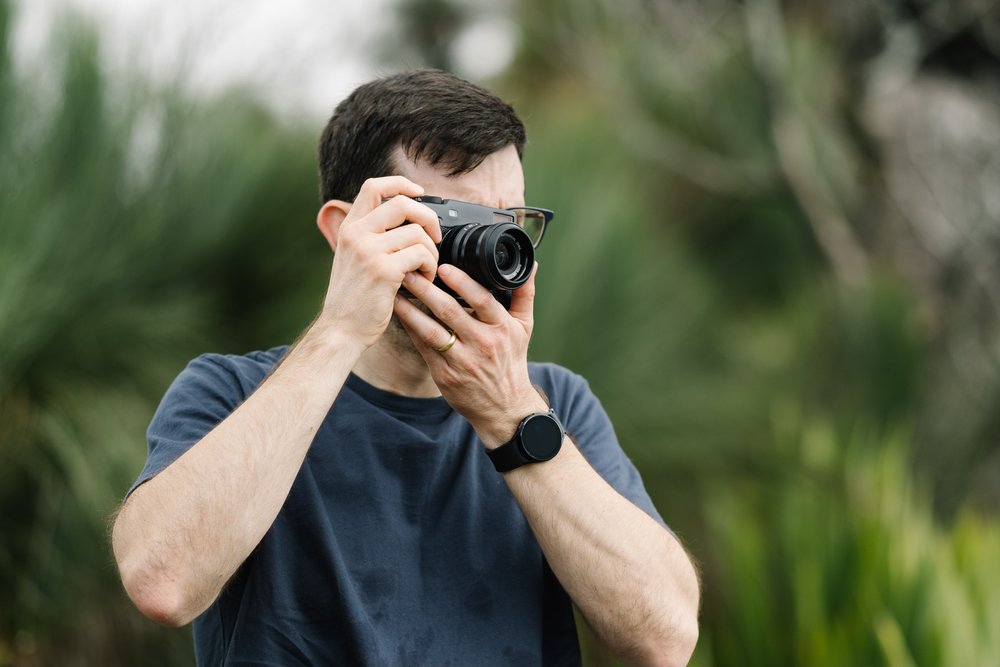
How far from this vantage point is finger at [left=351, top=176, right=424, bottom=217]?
5.02 ft

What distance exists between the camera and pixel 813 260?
18.7ft

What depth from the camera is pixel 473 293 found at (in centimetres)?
153

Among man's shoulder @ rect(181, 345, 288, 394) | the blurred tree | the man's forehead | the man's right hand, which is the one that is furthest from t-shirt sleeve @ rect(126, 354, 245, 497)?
the blurred tree

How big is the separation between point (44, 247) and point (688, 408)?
9.19 ft

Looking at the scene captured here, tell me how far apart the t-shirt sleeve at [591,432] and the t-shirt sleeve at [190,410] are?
21.2 inches

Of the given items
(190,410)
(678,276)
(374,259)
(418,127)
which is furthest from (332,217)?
(678,276)

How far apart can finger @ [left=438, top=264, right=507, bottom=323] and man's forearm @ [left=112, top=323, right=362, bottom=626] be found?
0.26 m

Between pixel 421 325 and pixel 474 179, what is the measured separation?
1.02ft

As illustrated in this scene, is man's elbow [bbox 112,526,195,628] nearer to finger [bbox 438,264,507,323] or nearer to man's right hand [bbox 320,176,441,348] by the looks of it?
man's right hand [bbox 320,176,441,348]

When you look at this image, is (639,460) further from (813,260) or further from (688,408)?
(813,260)

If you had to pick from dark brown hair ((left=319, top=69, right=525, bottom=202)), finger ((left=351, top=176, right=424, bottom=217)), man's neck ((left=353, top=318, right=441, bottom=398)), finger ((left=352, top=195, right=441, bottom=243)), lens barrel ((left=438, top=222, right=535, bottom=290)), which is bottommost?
man's neck ((left=353, top=318, right=441, bottom=398))

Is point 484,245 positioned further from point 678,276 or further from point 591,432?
point 678,276

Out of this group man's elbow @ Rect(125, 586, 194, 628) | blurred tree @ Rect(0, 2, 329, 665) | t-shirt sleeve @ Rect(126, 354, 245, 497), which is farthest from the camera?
blurred tree @ Rect(0, 2, 329, 665)

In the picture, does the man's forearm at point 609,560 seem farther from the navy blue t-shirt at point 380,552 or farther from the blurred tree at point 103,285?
the blurred tree at point 103,285
